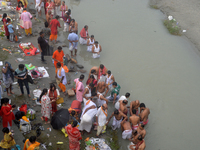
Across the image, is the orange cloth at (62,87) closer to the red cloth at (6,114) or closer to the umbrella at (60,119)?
the umbrella at (60,119)

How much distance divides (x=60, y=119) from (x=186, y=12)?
14.4 meters

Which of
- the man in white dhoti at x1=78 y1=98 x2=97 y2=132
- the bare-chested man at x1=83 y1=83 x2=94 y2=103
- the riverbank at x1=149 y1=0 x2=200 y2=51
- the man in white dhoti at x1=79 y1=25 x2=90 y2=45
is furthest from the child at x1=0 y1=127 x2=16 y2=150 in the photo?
the riverbank at x1=149 y1=0 x2=200 y2=51

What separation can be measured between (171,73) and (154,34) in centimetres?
402

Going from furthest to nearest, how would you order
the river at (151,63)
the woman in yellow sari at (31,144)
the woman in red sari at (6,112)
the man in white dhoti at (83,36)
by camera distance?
the man in white dhoti at (83,36)
the river at (151,63)
the woman in red sari at (6,112)
the woman in yellow sari at (31,144)

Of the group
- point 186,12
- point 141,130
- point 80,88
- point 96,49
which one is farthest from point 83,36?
point 186,12

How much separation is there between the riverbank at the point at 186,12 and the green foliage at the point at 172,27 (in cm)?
40

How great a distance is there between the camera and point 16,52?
29.0ft

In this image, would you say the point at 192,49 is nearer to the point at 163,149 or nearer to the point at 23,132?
the point at 163,149

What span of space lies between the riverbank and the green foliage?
1.32 feet

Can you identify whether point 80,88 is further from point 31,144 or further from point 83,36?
point 83,36

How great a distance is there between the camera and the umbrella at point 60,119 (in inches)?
222

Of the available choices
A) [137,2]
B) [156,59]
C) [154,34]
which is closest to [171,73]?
[156,59]

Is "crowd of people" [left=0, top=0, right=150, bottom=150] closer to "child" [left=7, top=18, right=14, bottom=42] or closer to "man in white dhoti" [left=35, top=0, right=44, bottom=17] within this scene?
"child" [left=7, top=18, right=14, bottom=42]

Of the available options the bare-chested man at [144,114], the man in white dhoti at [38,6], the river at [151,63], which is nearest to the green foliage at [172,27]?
the river at [151,63]
